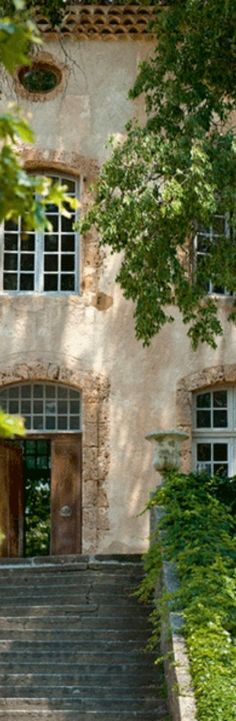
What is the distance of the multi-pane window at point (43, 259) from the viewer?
18141 mm

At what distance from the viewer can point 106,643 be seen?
1184 centimetres

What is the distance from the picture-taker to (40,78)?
719 inches

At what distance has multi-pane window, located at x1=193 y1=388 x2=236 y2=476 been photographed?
1798cm

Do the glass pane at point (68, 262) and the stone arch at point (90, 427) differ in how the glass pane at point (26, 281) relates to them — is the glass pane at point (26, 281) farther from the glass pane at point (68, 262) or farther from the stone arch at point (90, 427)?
the stone arch at point (90, 427)

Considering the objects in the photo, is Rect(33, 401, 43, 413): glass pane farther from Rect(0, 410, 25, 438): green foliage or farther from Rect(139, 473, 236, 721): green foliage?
Rect(0, 410, 25, 438): green foliage

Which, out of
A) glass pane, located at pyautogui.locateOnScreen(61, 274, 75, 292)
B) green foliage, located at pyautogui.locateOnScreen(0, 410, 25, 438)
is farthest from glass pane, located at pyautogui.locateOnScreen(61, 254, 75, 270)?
green foliage, located at pyautogui.locateOnScreen(0, 410, 25, 438)

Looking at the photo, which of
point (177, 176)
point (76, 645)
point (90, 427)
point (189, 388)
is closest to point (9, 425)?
point (76, 645)

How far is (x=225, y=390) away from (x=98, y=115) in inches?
163

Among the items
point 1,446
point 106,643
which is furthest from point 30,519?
point 106,643

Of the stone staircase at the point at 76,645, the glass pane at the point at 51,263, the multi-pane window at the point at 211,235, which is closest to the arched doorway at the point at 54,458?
the glass pane at the point at 51,263

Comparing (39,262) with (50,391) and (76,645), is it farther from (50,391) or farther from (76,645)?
(76,645)

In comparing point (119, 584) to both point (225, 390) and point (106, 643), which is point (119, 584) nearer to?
point (106, 643)

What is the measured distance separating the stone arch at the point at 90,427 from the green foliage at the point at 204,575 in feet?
11.8

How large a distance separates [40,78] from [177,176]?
20.3ft
